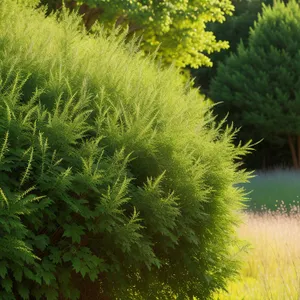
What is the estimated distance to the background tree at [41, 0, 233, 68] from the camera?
18625 millimetres

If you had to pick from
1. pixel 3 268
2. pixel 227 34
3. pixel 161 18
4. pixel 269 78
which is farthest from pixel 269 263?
pixel 227 34

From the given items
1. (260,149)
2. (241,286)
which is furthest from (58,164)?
(260,149)

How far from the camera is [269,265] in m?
9.34

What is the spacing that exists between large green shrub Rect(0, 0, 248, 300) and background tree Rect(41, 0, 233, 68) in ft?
37.4

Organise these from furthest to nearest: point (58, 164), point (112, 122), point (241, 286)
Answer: point (241, 286) < point (112, 122) < point (58, 164)

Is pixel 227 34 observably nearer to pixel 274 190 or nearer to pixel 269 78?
pixel 269 78

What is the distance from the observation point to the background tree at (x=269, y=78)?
3119cm

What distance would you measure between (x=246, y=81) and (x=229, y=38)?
7.09 meters

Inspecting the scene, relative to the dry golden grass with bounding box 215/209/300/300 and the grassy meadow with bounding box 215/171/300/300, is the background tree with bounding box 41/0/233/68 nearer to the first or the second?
the grassy meadow with bounding box 215/171/300/300

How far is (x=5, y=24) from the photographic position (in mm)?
7066

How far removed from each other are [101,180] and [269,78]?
27.3 meters

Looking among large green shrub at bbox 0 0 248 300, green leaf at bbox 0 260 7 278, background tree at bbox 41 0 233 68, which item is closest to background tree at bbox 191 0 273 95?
background tree at bbox 41 0 233 68

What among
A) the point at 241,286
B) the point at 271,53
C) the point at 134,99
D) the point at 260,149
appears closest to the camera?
the point at 134,99

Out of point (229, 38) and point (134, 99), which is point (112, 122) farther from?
point (229, 38)
